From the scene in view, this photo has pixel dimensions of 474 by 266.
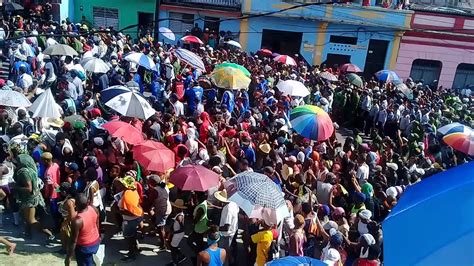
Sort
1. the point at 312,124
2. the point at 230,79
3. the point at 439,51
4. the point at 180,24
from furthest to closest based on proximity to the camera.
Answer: the point at 439,51, the point at 180,24, the point at 230,79, the point at 312,124

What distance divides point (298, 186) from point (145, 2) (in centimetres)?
1766

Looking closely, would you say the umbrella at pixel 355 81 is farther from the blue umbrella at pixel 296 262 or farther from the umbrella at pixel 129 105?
the blue umbrella at pixel 296 262

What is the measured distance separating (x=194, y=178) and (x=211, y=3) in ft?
57.4

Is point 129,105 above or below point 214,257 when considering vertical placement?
above

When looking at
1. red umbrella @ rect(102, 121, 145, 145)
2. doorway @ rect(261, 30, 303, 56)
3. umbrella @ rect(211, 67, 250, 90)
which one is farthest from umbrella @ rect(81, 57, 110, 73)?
doorway @ rect(261, 30, 303, 56)

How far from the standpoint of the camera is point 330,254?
562cm

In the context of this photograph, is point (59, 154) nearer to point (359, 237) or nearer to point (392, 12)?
point (359, 237)

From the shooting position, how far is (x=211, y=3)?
2281 centimetres

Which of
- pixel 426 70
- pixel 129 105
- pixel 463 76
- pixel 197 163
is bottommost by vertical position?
pixel 463 76

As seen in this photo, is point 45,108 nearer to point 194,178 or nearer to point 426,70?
point 194,178

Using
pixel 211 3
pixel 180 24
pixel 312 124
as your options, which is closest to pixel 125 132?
pixel 312 124

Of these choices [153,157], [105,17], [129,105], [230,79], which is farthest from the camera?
[105,17]

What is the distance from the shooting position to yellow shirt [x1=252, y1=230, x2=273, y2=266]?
6.03 m

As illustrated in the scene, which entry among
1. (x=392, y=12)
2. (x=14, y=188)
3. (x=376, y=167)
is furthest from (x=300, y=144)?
(x=392, y=12)
